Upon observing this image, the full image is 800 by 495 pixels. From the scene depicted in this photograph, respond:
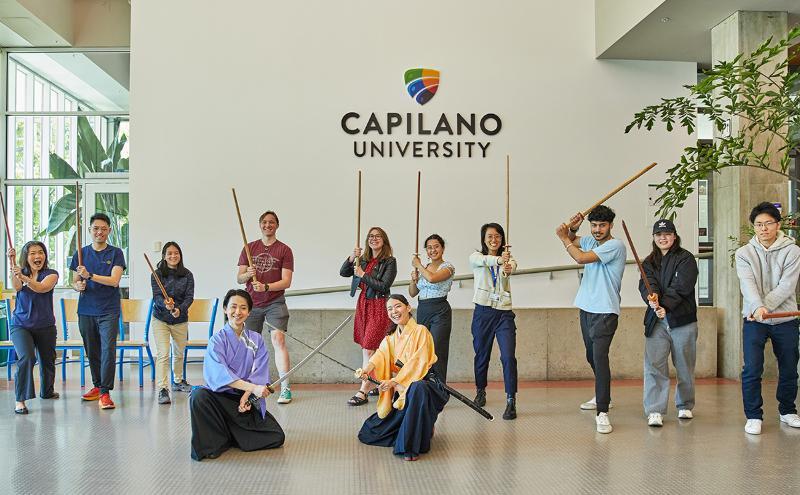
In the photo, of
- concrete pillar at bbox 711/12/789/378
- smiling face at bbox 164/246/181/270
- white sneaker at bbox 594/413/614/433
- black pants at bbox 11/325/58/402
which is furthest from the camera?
concrete pillar at bbox 711/12/789/378

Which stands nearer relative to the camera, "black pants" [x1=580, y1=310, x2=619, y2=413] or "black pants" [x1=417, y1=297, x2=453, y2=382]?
"black pants" [x1=580, y1=310, x2=619, y2=413]

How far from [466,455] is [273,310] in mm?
2404

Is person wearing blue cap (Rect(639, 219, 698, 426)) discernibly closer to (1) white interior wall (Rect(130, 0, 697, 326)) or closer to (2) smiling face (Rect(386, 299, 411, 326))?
(2) smiling face (Rect(386, 299, 411, 326))

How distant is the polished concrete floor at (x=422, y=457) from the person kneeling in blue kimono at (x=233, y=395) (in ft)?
0.33

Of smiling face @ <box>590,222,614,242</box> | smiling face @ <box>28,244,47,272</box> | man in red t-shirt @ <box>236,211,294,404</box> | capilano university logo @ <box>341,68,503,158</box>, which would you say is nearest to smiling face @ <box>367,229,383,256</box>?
man in red t-shirt @ <box>236,211,294,404</box>

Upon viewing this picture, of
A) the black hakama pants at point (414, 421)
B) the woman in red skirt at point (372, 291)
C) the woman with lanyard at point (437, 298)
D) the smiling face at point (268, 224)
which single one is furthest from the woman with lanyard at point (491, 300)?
the smiling face at point (268, 224)

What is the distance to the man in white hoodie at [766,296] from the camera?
508 centimetres

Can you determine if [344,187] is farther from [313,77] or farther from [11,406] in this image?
[11,406]

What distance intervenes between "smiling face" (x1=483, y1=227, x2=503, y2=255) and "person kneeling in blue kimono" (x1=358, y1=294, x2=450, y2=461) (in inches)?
50.9

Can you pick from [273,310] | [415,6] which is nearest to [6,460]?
[273,310]

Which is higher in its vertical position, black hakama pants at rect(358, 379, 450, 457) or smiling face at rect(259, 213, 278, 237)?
smiling face at rect(259, 213, 278, 237)

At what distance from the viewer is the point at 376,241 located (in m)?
6.43

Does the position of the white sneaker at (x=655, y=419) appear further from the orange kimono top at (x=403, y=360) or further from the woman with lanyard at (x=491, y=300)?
the orange kimono top at (x=403, y=360)

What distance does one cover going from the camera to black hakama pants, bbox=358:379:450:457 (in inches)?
179
